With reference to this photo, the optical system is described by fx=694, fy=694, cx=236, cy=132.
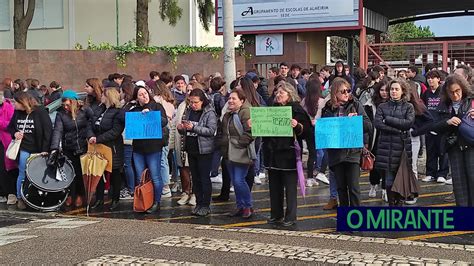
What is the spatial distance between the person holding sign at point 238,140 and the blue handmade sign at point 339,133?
0.94 m

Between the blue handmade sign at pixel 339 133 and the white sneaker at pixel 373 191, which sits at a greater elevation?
the blue handmade sign at pixel 339 133

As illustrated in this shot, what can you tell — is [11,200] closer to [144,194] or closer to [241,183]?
[144,194]

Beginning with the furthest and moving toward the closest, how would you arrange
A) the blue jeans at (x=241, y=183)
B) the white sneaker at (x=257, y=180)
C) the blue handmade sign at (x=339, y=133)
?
the white sneaker at (x=257, y=180)
the blue jeans at (x=241, y=183)
the blue handmade sign at (x=339, y=133)

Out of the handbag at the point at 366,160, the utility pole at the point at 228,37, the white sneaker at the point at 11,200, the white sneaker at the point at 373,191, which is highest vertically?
the utility pole at the point at 228,37

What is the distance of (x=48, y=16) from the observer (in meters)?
34.7

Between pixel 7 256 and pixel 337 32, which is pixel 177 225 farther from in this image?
pixel 337 32

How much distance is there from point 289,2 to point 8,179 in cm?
1154

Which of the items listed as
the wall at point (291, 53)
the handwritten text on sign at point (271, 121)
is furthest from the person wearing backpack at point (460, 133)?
the wall at point (291, 53)

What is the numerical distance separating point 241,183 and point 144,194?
1373 mm

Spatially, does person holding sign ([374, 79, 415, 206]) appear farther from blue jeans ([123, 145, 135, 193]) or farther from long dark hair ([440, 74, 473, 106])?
blue jeans ([123, 145, 135, 193])

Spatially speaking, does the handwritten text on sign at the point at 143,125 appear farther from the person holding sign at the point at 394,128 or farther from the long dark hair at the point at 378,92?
the long dark hair at the point at 378,92

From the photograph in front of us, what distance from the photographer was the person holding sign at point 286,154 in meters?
8.07

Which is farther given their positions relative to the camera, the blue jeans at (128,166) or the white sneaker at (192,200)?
the blue jeans at (128,166)

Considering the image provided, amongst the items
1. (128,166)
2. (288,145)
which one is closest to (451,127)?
(288,145)
